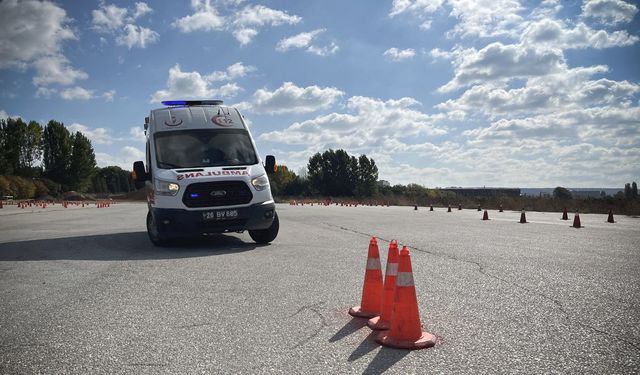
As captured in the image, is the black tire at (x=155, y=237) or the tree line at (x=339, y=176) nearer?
the black tire at (x=155, y=237)

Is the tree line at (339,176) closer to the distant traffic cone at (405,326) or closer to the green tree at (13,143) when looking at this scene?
the green tree at (13,143)

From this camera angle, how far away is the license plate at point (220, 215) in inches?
386

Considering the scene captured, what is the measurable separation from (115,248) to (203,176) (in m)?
2.38

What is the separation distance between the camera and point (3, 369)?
11.0 ft

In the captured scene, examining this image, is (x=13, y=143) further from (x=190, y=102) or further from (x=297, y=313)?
(x=297, y=313)

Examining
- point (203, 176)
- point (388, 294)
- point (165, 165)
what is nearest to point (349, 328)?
point (388, 294)

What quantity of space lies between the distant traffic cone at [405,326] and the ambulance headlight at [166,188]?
21.7 feet

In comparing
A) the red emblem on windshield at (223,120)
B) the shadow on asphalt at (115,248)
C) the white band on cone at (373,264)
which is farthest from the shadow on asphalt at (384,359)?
the red emblem on windshield at (223,120)

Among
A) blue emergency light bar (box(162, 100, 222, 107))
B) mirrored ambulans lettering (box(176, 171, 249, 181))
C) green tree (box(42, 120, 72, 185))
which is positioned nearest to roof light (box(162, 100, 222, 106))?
blue emergency light bar (box(162, 100, 222, 107))

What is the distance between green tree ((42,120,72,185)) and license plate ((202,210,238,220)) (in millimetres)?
87038

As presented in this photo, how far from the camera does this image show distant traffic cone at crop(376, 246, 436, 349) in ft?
12.5

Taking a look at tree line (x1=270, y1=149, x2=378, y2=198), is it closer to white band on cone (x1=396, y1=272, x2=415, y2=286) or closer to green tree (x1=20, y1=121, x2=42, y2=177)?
green tree (x1=20, y1=121, x2=42, y2=177)

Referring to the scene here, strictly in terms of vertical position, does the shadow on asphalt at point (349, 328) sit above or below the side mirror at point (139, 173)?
below

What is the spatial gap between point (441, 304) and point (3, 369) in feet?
12.2
